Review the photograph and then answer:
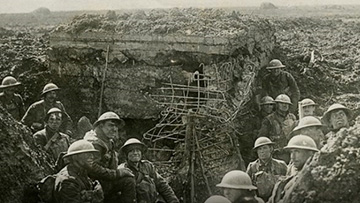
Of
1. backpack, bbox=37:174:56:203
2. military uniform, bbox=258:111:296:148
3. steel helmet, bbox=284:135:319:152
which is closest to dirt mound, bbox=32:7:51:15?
military uniform, bbox=258:111:296:148

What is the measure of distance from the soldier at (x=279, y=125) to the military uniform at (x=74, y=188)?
12.9ft

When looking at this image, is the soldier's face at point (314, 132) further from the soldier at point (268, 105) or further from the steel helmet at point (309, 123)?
the soldier at point (268, 105)

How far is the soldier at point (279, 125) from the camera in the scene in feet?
26.3

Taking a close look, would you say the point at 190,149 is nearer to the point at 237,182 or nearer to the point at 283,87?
the point at 237,182

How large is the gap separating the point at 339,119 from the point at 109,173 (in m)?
3.09

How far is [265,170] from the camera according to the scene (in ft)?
19.6

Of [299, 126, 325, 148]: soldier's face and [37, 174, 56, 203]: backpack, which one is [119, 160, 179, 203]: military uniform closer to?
[37, 174, 56, 203]: backpack

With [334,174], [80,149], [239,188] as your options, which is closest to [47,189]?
[80,149]

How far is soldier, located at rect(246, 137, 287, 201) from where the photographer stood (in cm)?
587

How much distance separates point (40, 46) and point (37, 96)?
2779 mm

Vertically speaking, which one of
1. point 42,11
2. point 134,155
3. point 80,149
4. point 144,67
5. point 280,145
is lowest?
point 280,145

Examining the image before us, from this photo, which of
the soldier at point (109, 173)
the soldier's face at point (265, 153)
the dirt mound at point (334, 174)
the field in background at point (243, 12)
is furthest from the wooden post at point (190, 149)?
the field in background at point (243, 12)

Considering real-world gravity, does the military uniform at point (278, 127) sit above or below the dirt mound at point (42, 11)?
below

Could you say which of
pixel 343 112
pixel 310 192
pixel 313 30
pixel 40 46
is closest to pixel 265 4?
pixel 313 30
